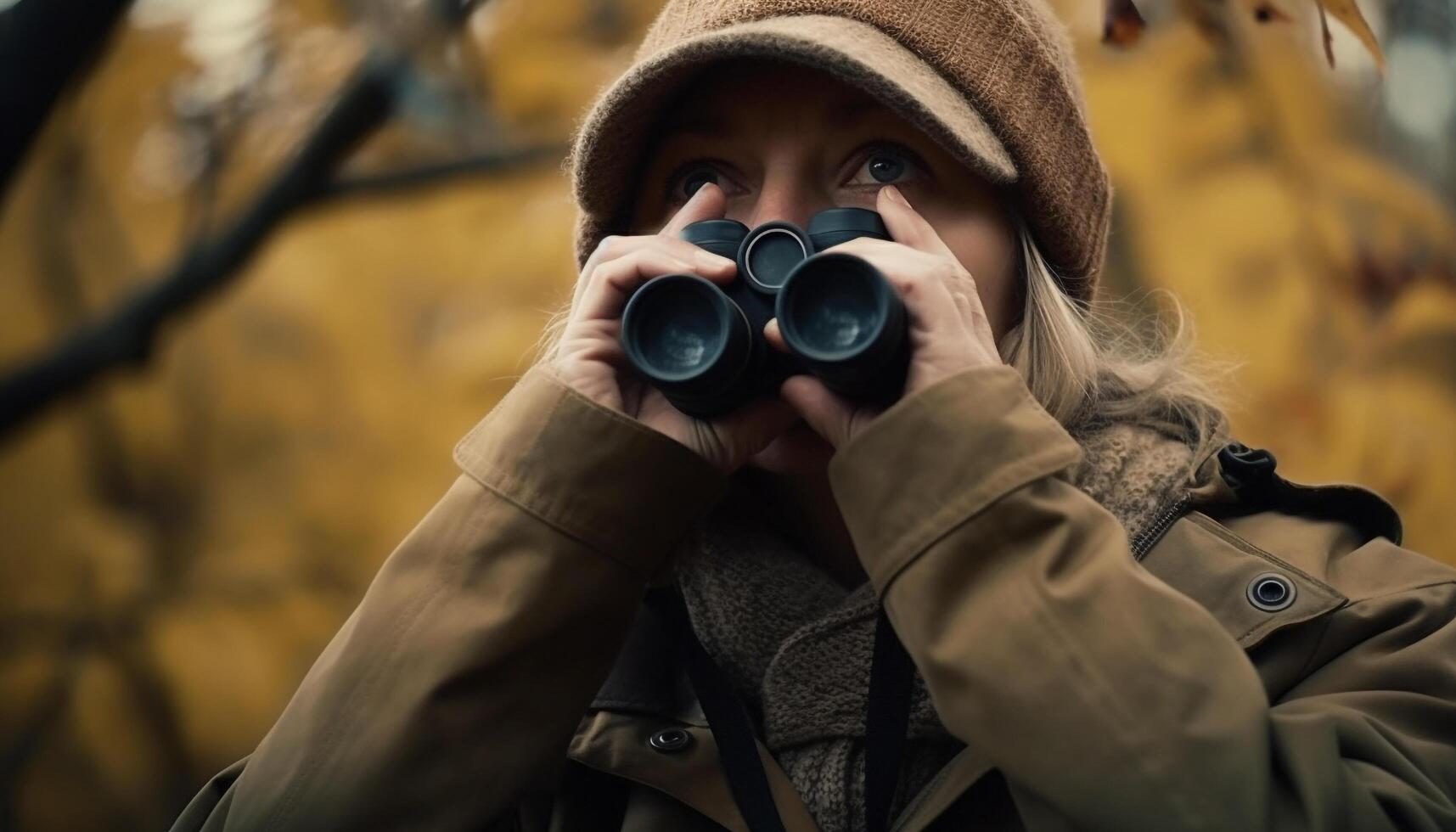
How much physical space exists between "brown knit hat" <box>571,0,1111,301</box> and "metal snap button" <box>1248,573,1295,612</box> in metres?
0.52

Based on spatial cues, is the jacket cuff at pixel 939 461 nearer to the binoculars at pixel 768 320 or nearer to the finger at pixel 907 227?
the binoculars at pixel 768 320

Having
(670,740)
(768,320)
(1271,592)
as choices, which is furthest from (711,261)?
(1271,592)

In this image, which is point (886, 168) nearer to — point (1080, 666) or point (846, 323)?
point (846, 323)

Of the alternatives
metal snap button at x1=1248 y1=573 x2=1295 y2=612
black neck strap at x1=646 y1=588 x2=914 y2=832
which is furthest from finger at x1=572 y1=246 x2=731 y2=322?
metal snap button at x1=1248 y1=573 x2=1295 y2=612

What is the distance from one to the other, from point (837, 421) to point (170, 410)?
3.04 meters

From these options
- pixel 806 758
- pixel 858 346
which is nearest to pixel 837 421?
pixel 858 346

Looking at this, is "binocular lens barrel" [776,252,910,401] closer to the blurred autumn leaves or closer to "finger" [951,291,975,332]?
"finger" [951,291,975,332]

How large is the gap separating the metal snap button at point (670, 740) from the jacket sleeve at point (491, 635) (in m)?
0.13

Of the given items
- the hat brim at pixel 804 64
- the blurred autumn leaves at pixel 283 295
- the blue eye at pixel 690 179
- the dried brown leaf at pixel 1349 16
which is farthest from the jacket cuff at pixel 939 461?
the blurred autumn leaves at pixel 283 295

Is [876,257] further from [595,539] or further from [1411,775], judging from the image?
[1411,775]

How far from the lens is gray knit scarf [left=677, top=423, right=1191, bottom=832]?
4.77ft

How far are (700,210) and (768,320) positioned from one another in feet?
0.75

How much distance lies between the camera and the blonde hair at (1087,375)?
163cm

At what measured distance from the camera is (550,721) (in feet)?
4.66
